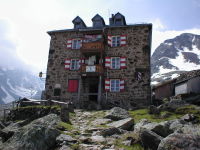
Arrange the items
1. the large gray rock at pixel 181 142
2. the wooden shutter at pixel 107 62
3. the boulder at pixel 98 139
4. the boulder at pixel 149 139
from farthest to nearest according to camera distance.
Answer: the wooden shutter at pixel 107 62 → the boulder at pixel 98 139 → the boulder at pixel 149 139 → the large gray rock at pixel 181 142

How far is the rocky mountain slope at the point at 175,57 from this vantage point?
532 ft

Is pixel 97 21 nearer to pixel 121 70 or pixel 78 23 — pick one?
pixel 78 23

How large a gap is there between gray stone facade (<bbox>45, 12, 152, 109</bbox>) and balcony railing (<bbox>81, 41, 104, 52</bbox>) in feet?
1.27

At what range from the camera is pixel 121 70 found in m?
26.7

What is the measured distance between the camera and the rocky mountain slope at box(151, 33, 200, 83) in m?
162

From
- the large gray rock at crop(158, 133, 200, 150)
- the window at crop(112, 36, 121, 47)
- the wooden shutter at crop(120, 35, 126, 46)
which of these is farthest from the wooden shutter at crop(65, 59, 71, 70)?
the large gray rock at crop(158, 133, 200, 150)

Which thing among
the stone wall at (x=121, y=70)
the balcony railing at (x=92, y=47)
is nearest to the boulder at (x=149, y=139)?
the stone wall at (x=121, y=70)

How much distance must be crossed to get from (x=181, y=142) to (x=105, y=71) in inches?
848

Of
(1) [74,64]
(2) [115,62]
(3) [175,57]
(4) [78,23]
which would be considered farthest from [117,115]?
(3) [175,57]

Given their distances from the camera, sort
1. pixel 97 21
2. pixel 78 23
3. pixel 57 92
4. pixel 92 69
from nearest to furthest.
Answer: pixel 92 69
pixel 57 92
pixel 97 21
pixel 78 23

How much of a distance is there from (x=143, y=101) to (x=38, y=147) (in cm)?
1801

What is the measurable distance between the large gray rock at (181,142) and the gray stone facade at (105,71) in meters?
18.2

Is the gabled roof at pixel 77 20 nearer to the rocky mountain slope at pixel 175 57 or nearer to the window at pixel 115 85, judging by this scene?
the window at pixel 115 85

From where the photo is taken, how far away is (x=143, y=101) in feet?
82.5
